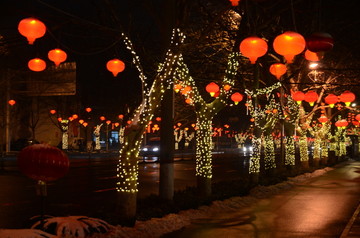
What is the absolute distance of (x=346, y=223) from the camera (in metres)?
10.8

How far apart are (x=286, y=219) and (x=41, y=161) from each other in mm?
6776

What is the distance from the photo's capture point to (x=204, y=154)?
1314 centimetres

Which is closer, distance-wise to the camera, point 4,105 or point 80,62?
point 4,105

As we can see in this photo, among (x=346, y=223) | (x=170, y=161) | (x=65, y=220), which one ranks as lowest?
(x=346, y=223)

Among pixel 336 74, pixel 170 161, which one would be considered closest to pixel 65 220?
pixel 170 161

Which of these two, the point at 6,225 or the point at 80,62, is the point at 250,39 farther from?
the point at 80,62

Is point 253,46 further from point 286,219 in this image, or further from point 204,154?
point 204,154

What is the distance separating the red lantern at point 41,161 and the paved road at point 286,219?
10.8ft

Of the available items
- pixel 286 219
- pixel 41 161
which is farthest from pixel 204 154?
pixel 41 161

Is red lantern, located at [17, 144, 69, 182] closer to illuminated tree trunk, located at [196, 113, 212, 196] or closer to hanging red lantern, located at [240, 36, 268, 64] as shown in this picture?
hanging red lantern, located at [240, 36, 268, 64]

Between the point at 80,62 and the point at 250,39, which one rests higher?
the point at 80,62

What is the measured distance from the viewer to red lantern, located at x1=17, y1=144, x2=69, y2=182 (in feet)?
22.3

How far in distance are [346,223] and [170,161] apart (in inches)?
183

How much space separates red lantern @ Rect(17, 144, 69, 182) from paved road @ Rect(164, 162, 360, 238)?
3.30 meters
